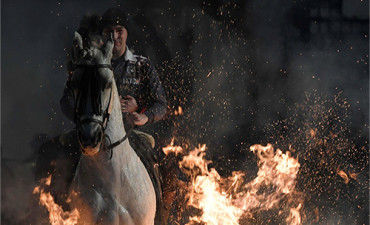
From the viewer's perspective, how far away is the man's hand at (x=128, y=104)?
5387 mm

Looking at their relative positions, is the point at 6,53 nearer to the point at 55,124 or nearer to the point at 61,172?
the point at 55,124

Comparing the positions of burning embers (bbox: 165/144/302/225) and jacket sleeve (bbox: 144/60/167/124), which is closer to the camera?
jacket sleeve (bbox: 144/60/167/124)

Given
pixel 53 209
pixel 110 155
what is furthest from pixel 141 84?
pixel 110 155

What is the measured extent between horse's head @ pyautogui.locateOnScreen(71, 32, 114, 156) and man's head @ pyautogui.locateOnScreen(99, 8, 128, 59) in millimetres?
2026

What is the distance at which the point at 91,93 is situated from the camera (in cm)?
396

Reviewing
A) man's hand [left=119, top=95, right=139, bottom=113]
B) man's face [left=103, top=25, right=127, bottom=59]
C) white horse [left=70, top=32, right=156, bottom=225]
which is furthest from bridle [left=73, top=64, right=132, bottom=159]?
man's face [left=103, top=25, right=127, bottom=59]

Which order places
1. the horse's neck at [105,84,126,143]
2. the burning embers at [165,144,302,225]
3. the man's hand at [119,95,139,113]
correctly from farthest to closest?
the burning embers at [165,144,302,225]
the man's hand at [119,95,139,113]
the horse's neck at [105,84,126,143]

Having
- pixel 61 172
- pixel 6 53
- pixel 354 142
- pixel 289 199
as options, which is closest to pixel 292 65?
pixel 354 142

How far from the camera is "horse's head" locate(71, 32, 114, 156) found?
3885 millimetres

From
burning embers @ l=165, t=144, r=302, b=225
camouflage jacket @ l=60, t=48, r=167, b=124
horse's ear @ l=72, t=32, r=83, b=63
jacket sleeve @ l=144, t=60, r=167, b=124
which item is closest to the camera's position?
horse's ear @ l=72, t=32, r=83, b=63

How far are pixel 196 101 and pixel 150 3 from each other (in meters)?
1.77

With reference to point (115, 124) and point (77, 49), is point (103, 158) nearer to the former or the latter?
point (115, 124)

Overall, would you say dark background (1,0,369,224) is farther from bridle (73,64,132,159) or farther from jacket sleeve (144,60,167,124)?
bridle (73,64,132,159)

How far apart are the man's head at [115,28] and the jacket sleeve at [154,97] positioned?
0.38 m
